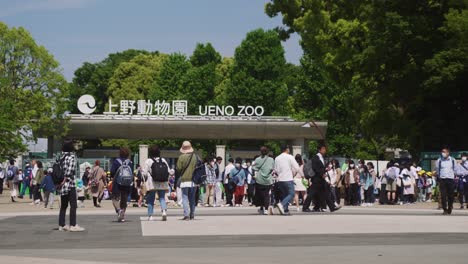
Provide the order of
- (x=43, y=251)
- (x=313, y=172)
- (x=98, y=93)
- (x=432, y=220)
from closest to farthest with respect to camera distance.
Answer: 1. (x=43, y=251)
2. (x=432, y=220)
3. (x=313, y=172)
4. (x=98, y=93)

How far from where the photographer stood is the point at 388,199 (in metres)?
40.5

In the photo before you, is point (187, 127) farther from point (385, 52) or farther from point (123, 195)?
point (123, 195)

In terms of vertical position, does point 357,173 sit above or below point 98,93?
below

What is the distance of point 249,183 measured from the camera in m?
37.4

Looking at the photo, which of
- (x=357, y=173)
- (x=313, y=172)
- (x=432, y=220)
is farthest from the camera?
(x=357, y=173)

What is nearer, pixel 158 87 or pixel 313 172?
pixel 313 172

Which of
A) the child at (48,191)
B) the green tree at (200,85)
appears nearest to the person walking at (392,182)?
the child at (48,191)

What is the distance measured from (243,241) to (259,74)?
78.0 meters

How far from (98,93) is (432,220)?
9777 cm

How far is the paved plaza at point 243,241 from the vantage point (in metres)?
13.0

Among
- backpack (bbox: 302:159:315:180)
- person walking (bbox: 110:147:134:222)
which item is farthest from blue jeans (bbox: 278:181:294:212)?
person walking (bbox: 110:147:134:222)

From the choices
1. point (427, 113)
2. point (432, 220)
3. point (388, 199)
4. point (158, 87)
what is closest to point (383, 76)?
point (427, 113)

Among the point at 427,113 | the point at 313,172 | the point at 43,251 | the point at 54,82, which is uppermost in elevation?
the point at 54,82

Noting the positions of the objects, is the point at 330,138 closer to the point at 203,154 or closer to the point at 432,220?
the point at 203,154
